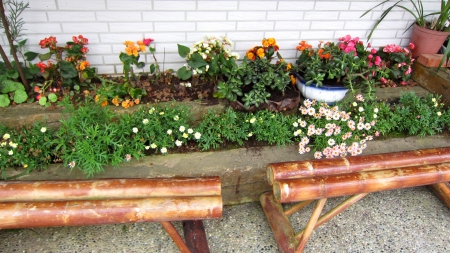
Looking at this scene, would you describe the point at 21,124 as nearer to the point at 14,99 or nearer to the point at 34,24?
the point at 14,99

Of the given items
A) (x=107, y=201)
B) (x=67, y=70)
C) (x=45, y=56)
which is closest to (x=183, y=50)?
(x=67, y=70)

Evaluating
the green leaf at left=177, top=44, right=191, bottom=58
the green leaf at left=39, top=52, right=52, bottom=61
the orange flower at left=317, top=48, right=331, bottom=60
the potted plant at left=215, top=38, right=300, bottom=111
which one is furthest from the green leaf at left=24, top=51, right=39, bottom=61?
the orange flower at left=317, top=48, right=331, bottom=60

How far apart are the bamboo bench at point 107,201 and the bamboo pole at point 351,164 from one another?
38 cm

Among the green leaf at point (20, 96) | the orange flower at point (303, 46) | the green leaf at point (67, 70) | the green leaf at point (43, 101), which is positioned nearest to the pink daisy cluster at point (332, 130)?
the orange flower at point (303, 46)

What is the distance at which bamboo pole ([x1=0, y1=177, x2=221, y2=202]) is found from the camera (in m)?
1.62

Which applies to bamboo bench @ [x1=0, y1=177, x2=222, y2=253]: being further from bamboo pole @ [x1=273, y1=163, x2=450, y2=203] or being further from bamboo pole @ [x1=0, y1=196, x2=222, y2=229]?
bamboo pole @ [x1=273, y1=163, x2=450, y2=203]

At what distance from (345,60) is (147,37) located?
161 centimetres

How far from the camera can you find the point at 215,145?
7.70 feet

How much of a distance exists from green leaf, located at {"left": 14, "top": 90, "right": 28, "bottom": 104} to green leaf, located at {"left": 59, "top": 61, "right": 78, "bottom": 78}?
0.30m

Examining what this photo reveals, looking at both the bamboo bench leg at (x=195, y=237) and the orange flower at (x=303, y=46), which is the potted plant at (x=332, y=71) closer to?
the orange flower at (x=303, y=46)

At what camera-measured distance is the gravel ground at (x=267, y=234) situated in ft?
6.79

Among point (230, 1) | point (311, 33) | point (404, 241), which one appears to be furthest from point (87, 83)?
point (404, 241)

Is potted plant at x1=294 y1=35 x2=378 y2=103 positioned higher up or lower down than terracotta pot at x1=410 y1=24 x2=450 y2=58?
lower down

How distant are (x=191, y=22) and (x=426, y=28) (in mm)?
2205
